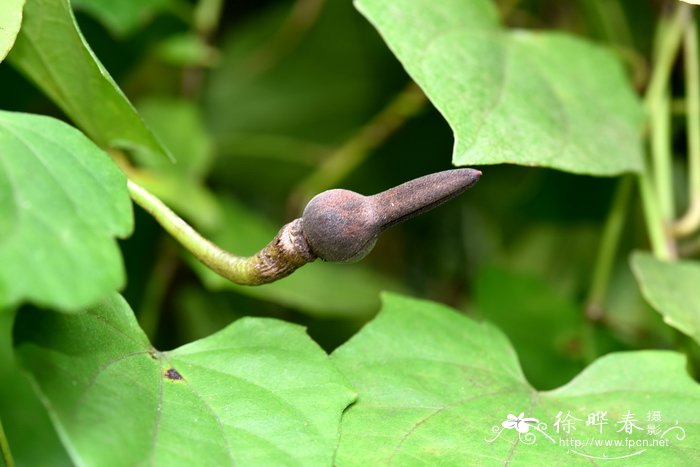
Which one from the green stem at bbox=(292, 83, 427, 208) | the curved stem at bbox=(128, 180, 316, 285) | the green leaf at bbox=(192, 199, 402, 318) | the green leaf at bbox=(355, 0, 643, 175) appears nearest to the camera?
the curved stem at bbox=(128, 180, 316, 285)

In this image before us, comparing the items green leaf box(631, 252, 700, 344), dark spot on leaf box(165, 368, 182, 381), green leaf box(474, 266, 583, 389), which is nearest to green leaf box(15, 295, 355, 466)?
dark spot on leaf box(165, 368, 182, 381)

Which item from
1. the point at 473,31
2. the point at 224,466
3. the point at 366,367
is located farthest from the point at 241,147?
the point at 224,466

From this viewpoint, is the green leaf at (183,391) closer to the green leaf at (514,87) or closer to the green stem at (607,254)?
the green leaf at (514,87)

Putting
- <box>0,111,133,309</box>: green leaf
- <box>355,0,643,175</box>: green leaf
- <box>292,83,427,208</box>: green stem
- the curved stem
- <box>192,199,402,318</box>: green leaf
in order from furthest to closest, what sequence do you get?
<box>292,83,427,208</box>: green stem
<box>192,199,402,318</box>: green leaf
<box>355,0,643,175</box>: green leaf
the curved stem
<box>0,111,133,309</box>: green leaf

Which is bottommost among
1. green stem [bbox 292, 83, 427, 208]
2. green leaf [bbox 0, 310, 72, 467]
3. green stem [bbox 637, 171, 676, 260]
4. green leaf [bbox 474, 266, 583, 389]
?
green leaf [bbox 474, 266, 583, 389]

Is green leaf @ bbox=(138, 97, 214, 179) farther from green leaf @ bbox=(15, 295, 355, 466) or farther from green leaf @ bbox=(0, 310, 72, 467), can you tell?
green leaf @ bbox=(15, 295, 355, 466)

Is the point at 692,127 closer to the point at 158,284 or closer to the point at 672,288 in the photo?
the point at 672,288

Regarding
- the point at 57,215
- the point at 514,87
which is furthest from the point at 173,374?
the point at 514,87
